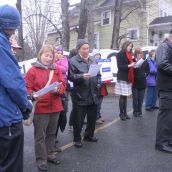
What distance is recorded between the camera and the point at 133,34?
31344mm

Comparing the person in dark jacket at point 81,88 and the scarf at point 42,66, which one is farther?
the person in dark jacket at point 81,88

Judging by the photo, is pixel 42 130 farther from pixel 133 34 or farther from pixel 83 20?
pixel 133 34

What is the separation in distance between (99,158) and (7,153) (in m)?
2.60

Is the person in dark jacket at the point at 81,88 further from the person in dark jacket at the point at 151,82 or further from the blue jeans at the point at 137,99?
the person in dark jacket at the point at 151,82

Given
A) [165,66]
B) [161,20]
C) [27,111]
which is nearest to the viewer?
[27,111]

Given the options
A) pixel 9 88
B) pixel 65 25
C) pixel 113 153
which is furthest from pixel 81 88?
pixel 65 25

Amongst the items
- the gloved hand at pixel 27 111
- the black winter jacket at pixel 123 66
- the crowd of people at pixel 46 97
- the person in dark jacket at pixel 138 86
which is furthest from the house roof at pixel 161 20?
the gloved hand at pixel 27 111

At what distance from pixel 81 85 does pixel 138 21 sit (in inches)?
997

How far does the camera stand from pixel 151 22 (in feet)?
99.3

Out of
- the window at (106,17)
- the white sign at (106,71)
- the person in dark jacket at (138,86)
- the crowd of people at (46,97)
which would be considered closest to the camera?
the crowd of people at (46,97)

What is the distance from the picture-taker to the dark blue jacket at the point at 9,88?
3275 millimetres

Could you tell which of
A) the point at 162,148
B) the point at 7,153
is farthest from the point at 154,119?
the point at 7,153

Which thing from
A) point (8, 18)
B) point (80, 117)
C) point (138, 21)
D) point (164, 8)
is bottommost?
point (80, 117)

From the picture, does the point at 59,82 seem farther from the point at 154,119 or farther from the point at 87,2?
the point at 87,2
